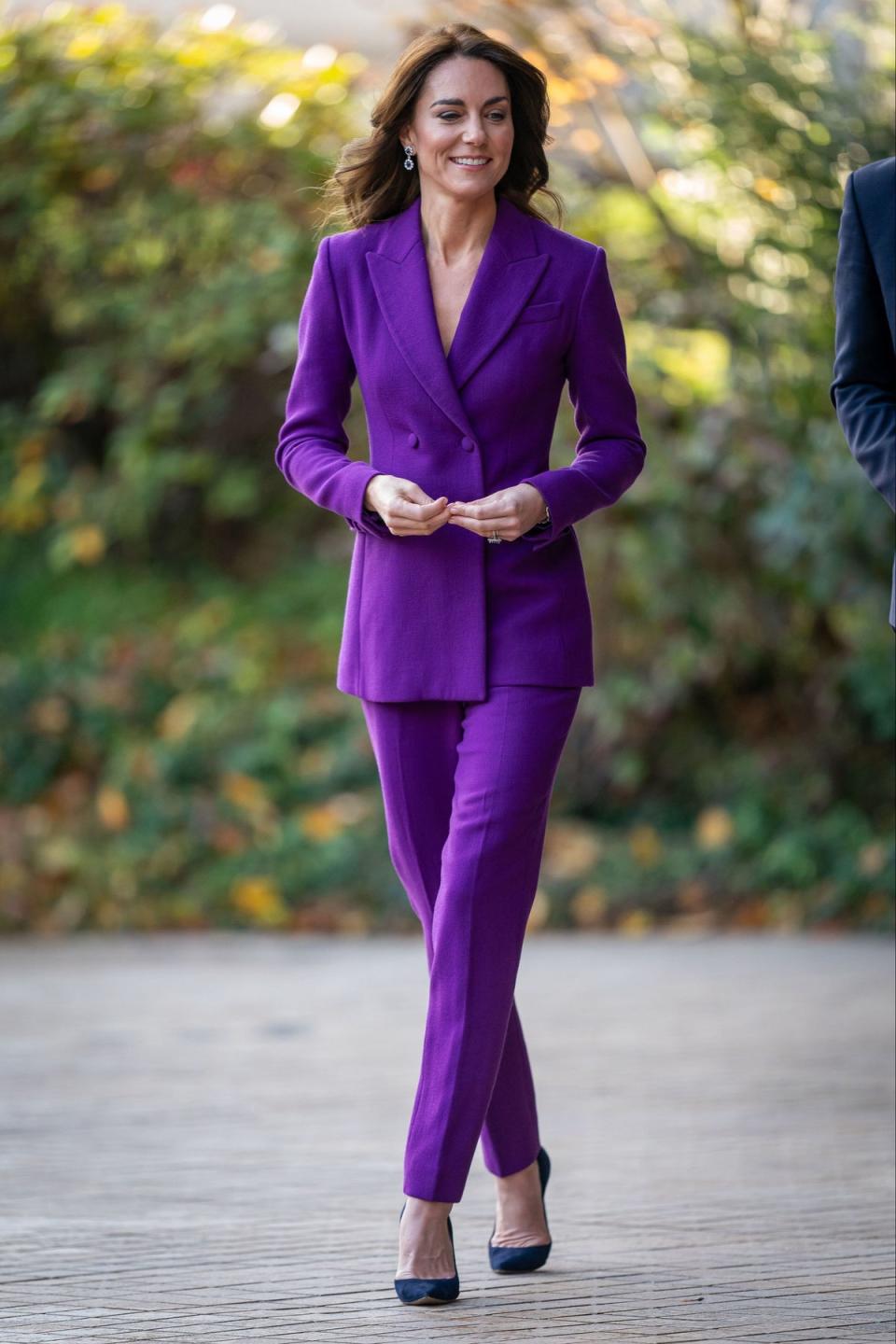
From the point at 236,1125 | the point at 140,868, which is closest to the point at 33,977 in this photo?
the point at 140,868

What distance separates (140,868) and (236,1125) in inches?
127

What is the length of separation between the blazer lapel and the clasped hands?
169mm

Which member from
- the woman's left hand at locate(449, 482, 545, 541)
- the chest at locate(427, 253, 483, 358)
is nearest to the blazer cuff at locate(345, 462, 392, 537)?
the woman's left hand at locate(449, 482, 545, 541)

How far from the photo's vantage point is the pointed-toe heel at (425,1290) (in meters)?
3.07

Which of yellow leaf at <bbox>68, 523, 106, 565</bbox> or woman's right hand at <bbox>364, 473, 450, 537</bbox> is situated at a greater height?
woman's right hand at <bbox>364, 473, 450, 537</bbox>

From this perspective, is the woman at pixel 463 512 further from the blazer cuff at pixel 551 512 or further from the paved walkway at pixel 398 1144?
the paved walkway at pixel 398 1144

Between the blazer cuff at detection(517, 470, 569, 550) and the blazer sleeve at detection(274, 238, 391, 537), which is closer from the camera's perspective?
the blazer cuff at detection(517, 470, 569, 550)

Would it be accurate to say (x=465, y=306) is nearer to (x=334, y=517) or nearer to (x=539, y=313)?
(x=539, y=313)

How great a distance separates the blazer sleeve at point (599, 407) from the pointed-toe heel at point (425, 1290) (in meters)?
1.24

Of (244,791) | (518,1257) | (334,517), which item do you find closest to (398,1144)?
(518,1257)

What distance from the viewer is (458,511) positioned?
301 cm

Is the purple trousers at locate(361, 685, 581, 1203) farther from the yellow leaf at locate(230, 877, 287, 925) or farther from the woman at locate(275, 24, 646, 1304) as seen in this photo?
the yellow leaf at locate(230, 877, 287, 925)

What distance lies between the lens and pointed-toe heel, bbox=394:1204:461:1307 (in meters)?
3.07

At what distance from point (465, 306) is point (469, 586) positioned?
0.48m
